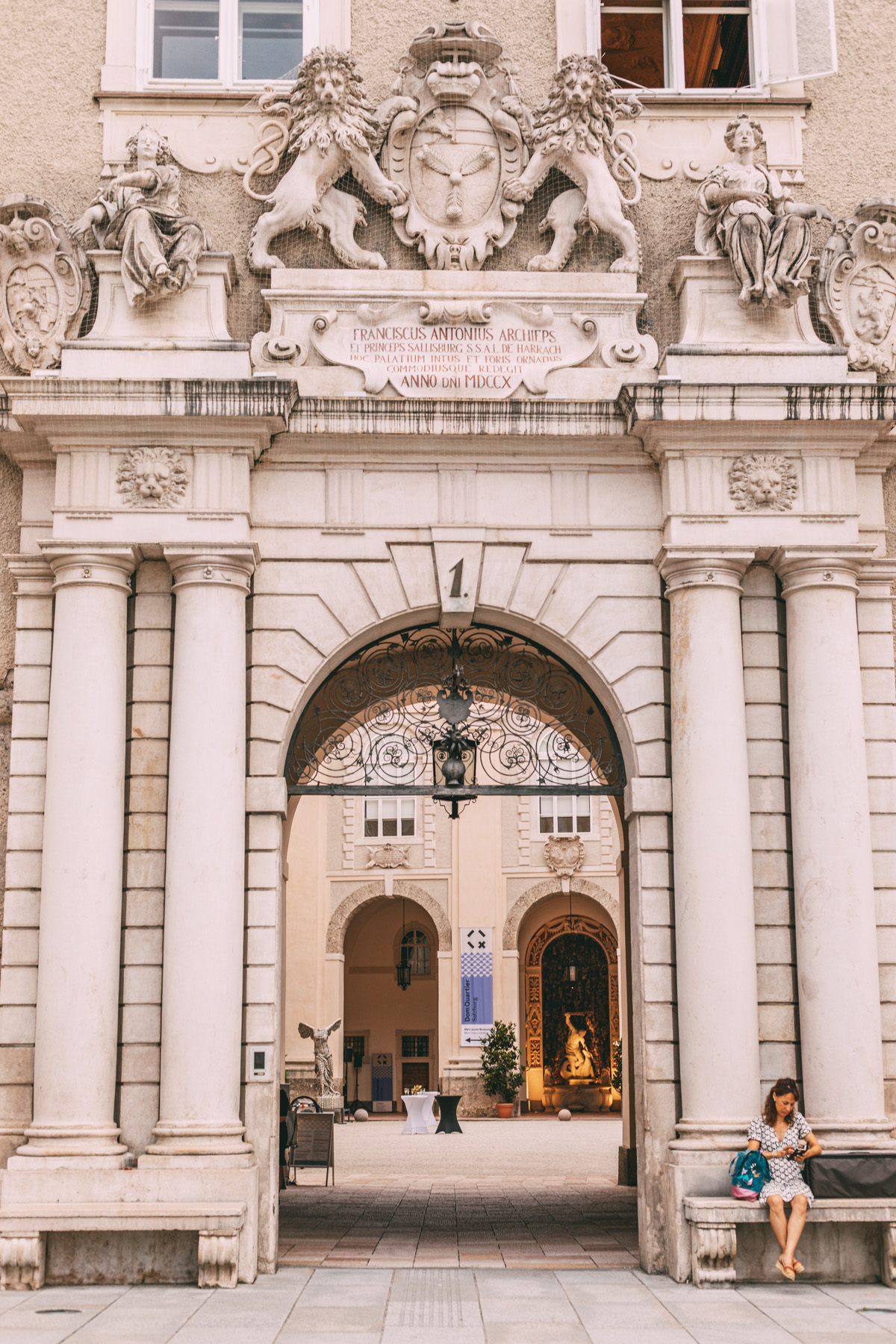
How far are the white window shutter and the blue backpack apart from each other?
9149 mm

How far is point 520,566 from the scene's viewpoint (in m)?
12.6

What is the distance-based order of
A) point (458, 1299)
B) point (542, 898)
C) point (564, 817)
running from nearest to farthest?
point (458, 1299) < point (542, 898) < point (564, 817)

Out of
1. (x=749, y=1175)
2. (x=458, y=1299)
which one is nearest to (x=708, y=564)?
(x=749, y=1175)

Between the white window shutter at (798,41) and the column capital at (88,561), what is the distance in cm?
716

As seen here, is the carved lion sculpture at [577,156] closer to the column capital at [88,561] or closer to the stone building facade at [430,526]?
the stone building facade at [430,526]

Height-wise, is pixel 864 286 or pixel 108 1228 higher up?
pixel 864 286

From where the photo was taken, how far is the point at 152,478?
12180mm

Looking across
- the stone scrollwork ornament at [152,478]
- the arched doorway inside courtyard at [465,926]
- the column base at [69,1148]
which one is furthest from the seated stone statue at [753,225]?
the arched doorway inside courtyard at [465,926]

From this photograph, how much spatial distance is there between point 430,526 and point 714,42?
5569mm

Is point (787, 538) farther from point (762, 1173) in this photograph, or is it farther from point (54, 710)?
point (54, 710)

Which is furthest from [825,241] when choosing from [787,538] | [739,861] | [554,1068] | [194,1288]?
[554,1068]

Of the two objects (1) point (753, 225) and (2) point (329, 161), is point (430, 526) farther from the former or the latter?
(1) point (753, 225)

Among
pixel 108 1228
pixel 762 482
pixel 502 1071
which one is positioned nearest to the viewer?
pixel 108 1228

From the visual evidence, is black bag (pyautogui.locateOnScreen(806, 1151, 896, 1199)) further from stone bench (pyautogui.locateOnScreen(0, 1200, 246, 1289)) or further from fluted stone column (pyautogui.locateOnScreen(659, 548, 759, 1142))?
stone bench (pyautogui.locateOnScreen(0, 1200, 246, 1289))
